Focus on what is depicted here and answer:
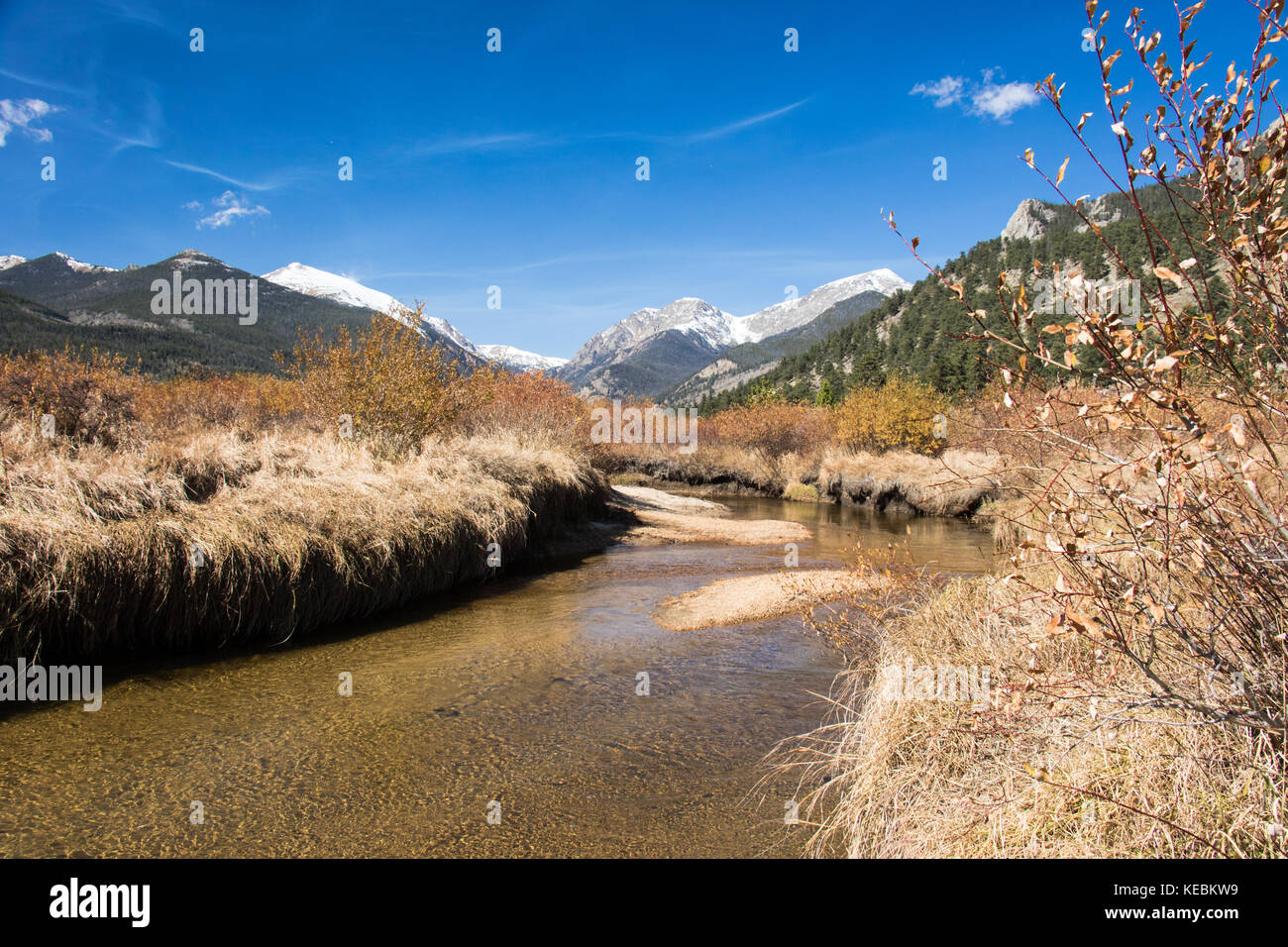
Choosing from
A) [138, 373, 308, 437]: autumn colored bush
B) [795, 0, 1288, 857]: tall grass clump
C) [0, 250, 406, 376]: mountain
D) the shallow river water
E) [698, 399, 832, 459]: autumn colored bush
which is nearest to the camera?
[795, 0, 1288, 857]: tall grass clump

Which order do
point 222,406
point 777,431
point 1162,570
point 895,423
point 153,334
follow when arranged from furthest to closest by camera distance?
point 153,334
point 777,431
point 895,423
point 222,406
point 1162,570

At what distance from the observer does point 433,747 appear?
242 inches

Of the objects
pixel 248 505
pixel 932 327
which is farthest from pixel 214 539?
pixel 932 327

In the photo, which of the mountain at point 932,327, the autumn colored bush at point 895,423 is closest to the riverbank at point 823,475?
the autumn colored bush at point 895,423

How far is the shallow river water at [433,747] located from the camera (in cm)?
471

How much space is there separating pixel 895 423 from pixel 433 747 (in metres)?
35.7

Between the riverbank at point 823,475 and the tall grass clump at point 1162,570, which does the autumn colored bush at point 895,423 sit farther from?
the tall grass clump at point 1162,570

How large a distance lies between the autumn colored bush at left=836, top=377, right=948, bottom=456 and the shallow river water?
29.7 meters

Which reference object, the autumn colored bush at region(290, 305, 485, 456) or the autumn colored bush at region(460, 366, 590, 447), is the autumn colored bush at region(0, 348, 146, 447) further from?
the autumn colored bush at region(460, 366, 590, 447)

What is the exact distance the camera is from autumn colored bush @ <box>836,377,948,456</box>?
37.3 metres

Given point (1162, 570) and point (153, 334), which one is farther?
point (153, 334)

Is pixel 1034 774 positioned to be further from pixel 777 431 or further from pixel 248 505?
pixel 777 431

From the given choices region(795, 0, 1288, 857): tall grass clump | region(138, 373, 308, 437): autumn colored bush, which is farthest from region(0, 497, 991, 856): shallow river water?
region(138, 373, 308, 437): autumn colored bush
